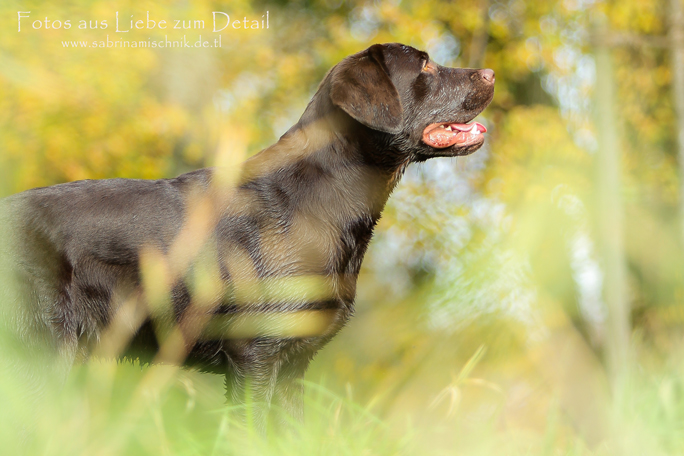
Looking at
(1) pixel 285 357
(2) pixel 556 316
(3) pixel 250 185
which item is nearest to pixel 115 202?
(3) pixel 250 185

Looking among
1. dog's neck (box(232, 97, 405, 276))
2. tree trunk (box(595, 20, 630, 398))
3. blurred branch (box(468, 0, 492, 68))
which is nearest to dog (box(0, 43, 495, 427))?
dog's neck (box(232, 97, 405, 276))

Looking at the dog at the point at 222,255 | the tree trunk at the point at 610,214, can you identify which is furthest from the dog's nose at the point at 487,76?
the tree trunk at the point at 610,214

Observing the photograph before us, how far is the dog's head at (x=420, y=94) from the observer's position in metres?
2.93

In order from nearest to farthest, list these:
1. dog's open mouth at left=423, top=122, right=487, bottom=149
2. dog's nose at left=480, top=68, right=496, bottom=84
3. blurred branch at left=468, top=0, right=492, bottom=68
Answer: dog's open mouth at left=423, top=122, right=487, bottom=149 → dog's nose at left=480, top=68, right=496, bottom=84 → blurred branch at left=468, top=0, right=492, bottom=68

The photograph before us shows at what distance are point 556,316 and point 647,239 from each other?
2275 millimetres

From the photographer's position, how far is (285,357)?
9.50ft

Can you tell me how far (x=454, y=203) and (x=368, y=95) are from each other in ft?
13.1

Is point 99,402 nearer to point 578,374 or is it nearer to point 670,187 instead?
point 578,374

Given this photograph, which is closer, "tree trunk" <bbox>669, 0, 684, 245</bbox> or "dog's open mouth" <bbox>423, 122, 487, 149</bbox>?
"dog's open mouth" <bbox>423, 122, 487, 149</bbox>

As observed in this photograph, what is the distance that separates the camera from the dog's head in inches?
115

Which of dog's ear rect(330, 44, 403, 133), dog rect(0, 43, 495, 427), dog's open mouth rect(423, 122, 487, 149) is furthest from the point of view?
dog's open mouth rect(423, 122, 487, 149)

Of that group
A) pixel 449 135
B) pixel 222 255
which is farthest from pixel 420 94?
pixel 222 255

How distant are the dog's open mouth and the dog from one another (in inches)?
9.1

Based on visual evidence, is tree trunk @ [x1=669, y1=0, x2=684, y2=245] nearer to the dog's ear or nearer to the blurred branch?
the blurred branch
